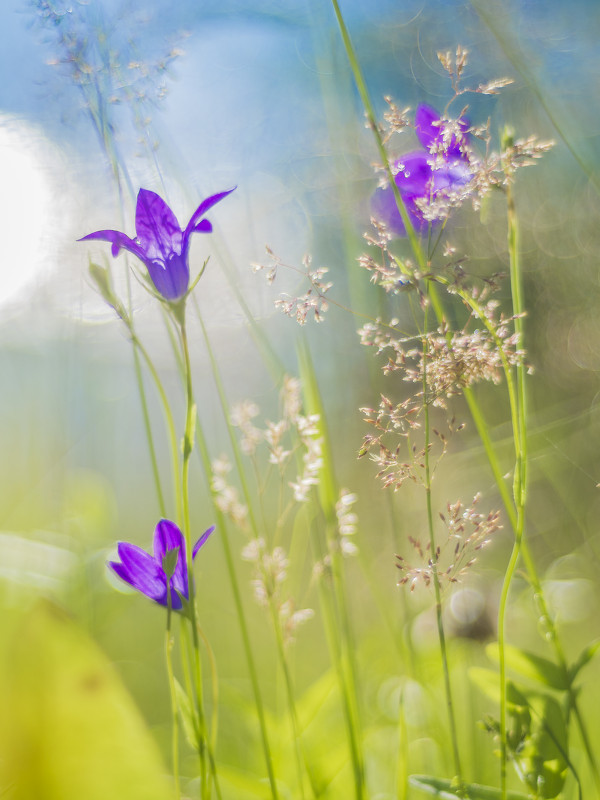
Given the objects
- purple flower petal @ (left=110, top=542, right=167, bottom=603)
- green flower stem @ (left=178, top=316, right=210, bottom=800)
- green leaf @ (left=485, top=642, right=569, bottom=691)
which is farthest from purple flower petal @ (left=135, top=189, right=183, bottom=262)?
green leaf @ (left=485, top=642, right=569, bottom=691)

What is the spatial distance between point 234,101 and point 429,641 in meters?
1.58

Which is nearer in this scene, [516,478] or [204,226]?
[516,478]

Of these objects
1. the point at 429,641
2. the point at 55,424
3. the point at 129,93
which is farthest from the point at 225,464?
the point at 55,424

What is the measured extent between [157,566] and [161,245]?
0.24 metres

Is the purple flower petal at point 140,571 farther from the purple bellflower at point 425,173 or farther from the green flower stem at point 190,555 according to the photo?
the purple bellflower at point 425,173

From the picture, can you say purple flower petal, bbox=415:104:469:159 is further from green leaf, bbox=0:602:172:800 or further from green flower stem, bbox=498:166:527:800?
green leaf, bbox=0:602:172:800

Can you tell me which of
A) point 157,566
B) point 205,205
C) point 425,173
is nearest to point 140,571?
point 157,566

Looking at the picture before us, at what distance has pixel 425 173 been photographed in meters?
0.55

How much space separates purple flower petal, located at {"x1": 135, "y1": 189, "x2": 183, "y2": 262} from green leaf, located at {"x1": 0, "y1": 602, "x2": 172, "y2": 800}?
0.89 ft

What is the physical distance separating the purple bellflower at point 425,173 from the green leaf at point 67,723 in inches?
14.9

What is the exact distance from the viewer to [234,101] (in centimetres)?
185

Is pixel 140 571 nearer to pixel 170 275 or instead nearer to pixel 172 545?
pixel 172 545

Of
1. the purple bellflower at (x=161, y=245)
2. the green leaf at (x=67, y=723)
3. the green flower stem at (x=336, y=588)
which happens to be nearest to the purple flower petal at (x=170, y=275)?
the purple bellflower at (x=161, y=245)

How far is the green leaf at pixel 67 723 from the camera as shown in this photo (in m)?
0.43
